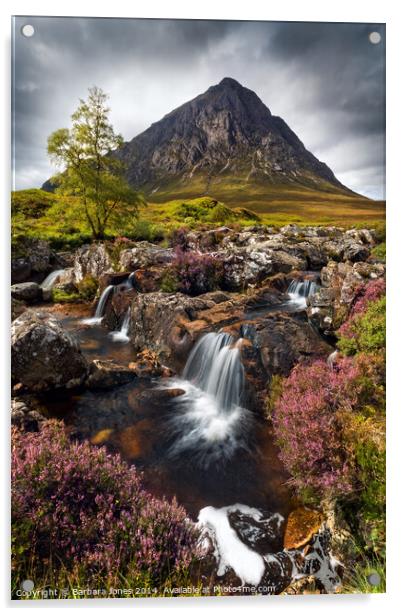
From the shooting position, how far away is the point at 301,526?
3.24m

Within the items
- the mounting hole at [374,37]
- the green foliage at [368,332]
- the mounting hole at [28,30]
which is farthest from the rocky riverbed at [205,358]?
the mounting hole at [28,30]

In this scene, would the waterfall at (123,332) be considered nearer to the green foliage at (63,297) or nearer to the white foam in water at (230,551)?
the green foliage at (63,297)

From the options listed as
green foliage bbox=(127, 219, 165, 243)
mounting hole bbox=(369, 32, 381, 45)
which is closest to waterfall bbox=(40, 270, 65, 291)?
green foliage bbox=(127, 219, 165, 243)

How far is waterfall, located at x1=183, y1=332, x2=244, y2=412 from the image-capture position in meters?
4.84

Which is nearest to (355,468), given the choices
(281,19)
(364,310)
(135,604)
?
(364,310)

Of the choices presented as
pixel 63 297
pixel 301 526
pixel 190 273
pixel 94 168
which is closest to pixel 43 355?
pixel 63 297

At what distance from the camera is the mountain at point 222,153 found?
14.1 ft

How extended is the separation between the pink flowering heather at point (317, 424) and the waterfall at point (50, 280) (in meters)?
3.90

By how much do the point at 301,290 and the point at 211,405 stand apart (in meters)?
3.16

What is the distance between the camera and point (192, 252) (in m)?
6.24

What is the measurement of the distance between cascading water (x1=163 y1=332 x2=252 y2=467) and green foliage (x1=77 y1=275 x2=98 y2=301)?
237 cm

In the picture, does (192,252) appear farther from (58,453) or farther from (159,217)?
(58,453)

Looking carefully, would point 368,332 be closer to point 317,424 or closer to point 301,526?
point 317,424
